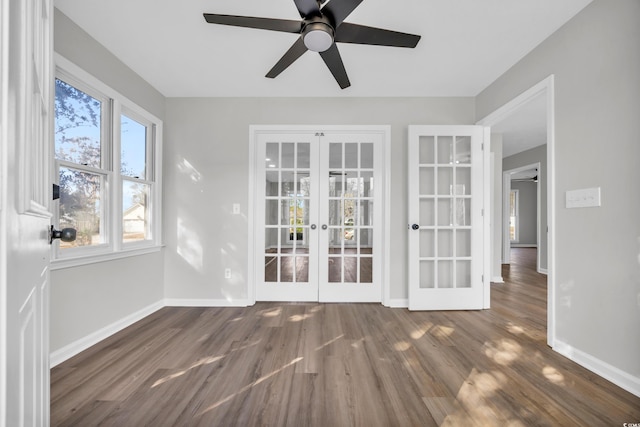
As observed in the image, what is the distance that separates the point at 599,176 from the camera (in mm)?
1816

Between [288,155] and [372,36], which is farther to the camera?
[288,155]

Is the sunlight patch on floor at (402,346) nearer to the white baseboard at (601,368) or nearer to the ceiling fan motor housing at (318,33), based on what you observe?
the white baseboard at (601,368)

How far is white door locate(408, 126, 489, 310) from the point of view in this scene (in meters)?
3.05

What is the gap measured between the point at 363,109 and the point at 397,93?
0.41 metres

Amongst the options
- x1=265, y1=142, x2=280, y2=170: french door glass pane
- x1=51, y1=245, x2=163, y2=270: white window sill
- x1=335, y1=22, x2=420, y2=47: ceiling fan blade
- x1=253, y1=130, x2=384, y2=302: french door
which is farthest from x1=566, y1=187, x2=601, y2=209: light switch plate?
x1=51, y1=245, x2=163, y2=270: white window sill

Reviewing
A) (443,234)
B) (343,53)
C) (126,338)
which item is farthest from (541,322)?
(126,338)

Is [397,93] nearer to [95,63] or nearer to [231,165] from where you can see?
[231,165]

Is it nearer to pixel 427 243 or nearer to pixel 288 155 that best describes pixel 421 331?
pixel 427 243

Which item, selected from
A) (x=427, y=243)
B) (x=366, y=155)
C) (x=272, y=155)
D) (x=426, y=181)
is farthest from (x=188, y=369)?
(x=426, y=181)

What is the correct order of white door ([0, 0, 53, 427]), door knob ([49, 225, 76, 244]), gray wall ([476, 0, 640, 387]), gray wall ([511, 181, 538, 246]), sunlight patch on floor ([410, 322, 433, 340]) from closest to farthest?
white door ([0, 0, 53, 427]) → door knob ([49, 225, 76, 244]) → gray wall ([476, 0, 640, 387]) → sunlight patch on floor ([410, 322, 433, 340]) → gray wall ([511, 181, 538, 246])

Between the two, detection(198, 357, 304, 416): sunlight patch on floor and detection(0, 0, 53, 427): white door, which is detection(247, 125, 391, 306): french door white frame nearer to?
detection(198, 357, 304, 416): sunlight patch on floor

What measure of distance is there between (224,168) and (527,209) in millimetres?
11258

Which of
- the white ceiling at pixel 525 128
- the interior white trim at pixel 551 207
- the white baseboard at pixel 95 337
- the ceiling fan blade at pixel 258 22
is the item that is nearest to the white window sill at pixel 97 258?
the white baseboard at pixel 95 337

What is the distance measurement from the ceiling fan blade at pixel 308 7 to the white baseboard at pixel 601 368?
277 centimetres
